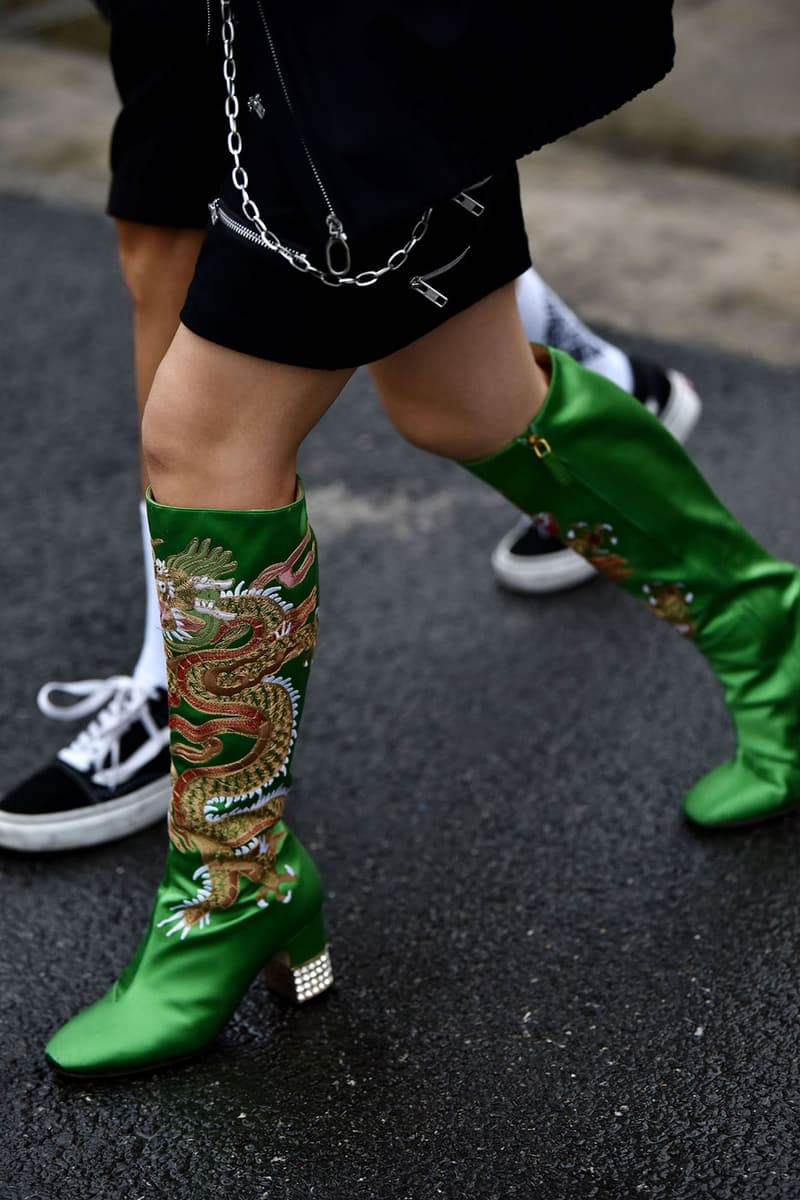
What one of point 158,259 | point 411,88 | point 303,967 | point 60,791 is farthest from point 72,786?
point 411,88

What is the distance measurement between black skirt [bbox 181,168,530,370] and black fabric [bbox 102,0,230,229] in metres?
0.28

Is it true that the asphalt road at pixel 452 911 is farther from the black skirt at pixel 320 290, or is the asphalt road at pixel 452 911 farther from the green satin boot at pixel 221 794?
the black skirt at pixel 320 290

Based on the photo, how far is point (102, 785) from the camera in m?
1.73

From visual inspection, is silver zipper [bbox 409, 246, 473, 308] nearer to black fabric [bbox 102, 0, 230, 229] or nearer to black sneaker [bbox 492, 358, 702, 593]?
black fabric [bbox 102, 0, 230, 229]

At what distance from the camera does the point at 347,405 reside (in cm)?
285

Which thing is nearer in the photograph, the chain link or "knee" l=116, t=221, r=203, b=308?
the chain link

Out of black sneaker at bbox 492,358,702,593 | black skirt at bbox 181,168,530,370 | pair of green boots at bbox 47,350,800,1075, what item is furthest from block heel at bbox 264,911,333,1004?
black sneaker at bbox 492,358,702,593

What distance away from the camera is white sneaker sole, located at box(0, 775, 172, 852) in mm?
1706

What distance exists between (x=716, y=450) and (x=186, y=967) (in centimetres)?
155

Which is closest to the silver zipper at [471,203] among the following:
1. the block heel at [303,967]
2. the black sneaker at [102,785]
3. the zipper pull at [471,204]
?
the zipper pull at [471,204]

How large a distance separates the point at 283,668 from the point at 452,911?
18.0 inches

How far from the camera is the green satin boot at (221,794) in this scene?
48.7 inches

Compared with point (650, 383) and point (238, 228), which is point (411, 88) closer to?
point (238, 228)

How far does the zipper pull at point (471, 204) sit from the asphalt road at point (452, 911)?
2.59 ft
